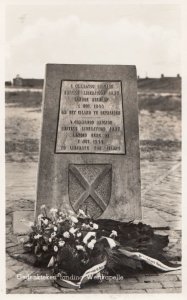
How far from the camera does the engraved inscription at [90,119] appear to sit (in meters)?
5.62

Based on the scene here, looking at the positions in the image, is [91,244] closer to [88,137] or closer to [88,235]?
[88,235]

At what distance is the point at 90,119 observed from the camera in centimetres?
564

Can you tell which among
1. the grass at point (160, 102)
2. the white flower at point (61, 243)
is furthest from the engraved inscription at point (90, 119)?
the white flower at point (61, 243)

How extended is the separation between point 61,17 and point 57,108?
3.37ft

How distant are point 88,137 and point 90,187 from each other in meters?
0.55

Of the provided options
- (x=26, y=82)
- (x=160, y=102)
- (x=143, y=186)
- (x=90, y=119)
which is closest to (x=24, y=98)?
(x=26, y=82)

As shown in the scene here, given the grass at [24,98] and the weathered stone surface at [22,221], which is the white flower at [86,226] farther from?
the grass at [24,98]

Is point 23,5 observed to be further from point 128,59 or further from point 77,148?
point 77,148

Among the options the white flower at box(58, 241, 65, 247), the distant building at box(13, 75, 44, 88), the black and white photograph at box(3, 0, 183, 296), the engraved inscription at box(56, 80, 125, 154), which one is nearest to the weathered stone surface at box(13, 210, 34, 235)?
the black and white photograph at box(3, 0, 183, 296)

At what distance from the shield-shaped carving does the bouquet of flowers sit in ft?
0.53

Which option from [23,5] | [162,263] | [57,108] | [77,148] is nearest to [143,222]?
[162,263]

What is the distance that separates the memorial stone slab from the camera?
18.5 feet

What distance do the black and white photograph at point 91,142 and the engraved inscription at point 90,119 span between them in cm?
1

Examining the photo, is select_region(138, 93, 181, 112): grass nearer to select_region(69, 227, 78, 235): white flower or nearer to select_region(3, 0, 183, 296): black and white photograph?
select_region(3, 0, 183, 296): black and white photograph
